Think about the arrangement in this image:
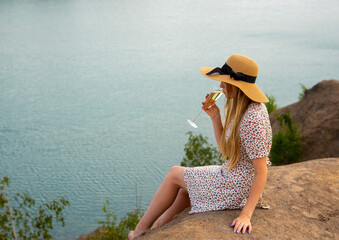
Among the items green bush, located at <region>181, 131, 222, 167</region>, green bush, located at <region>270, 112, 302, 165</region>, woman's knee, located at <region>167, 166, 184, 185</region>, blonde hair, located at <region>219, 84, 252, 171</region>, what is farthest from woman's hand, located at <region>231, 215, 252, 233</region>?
green bush, located at <region>270, 112, 302, 165</region>

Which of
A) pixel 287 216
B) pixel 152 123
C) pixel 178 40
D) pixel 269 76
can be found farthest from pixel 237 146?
pixel 178 40

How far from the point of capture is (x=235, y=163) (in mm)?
2672

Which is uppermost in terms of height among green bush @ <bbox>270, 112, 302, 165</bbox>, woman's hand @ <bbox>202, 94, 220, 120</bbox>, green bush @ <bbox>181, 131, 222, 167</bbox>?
woman's hand @ <bbox>202, 94, 220, 120</bbox>

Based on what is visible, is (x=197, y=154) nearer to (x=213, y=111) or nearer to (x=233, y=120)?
(x=213, y=111)

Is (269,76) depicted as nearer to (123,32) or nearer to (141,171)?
(141,171)

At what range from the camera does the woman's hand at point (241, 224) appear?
8.23 ft

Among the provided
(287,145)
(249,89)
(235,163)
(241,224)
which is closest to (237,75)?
(249,89)

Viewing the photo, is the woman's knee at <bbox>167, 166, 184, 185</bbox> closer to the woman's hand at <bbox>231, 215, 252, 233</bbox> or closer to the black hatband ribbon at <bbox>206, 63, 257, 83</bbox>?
the woman's hand at <bbox>231, 215, 252, 233</bbox>

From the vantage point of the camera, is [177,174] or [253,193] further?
[177,174]

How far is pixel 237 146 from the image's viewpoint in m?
2.61

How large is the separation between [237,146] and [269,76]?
33.4ft

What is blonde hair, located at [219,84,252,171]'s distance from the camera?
2.59 metres

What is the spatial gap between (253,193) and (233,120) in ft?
1.46

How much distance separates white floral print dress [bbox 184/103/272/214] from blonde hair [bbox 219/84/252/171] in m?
0.03
